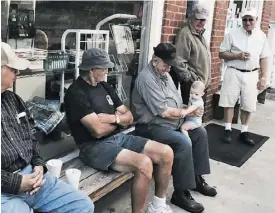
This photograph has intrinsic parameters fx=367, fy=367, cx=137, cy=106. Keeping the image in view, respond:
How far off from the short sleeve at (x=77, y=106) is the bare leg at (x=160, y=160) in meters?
0.51

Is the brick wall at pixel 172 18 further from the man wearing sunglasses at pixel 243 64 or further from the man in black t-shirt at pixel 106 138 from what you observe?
the man in black t-shirt at pixel 106 138

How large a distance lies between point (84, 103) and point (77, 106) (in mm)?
50

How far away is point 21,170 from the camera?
1.96 metres

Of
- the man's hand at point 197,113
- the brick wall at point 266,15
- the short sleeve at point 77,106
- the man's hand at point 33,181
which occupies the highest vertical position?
the brick wall at point 266,15

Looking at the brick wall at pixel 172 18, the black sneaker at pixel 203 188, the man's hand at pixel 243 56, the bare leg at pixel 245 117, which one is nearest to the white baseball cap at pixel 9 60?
the black sneaker at pixel 203 188

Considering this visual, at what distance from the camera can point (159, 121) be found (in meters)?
2.90

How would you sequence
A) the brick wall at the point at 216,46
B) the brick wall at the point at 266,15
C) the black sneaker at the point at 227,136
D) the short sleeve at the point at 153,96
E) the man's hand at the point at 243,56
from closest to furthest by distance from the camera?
the short sleeve at the point at 153,96 < the man's hand at the point at 243,56 < the black sneaker at the point at 227,136 < the brick wall at the point at 216,46 < the brick wall at the point at 266,15

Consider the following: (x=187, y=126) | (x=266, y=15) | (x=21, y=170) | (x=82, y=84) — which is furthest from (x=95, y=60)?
(x=266, y=15)

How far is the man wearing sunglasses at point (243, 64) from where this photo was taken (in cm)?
420

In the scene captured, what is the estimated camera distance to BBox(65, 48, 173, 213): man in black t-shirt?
2416 millimetres

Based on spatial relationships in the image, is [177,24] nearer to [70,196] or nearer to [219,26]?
[219,26]

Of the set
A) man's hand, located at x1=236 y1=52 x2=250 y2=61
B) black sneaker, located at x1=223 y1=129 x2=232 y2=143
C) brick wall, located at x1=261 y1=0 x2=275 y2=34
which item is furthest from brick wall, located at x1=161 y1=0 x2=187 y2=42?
brick wall, located at x1=261 y1=0 x2=275 y2=34

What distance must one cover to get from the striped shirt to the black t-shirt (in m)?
0.39

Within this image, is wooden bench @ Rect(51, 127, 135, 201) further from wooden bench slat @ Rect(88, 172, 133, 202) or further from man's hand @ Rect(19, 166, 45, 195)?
man's hand @ Rect(19, 166, 45, 195)
